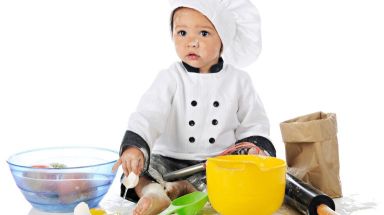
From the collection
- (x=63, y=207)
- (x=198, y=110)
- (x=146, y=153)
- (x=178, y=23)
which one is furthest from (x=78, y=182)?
(x=178, y=23)

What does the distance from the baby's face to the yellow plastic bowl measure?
418 millimetres

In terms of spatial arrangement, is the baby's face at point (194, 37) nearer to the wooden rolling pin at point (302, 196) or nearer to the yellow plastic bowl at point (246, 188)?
the wooden rolling pin at point (302, 196)

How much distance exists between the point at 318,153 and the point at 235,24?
447mm

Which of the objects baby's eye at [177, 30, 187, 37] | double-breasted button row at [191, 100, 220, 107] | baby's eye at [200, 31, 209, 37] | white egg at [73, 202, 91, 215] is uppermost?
baby's eye at [177, 30, 187, 37]

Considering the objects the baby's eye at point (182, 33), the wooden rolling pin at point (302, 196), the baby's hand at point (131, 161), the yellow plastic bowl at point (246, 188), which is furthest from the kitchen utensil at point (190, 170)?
the baby's eye at point (182, 33)

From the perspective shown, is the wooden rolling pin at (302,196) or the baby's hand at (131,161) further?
the baby's hand at (131,161)

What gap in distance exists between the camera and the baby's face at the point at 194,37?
1.73 meters

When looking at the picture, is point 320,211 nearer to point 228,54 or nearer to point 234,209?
point 234,209

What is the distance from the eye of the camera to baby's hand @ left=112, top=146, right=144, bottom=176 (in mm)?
1601

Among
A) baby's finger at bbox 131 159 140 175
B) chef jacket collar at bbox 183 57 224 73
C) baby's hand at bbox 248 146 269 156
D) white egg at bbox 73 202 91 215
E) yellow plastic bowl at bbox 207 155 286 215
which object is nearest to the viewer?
yellow plastic bowl at bbox 207 155 286 215

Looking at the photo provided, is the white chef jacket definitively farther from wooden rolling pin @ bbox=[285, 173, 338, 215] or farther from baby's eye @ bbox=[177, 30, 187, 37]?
wooden rolling pin @ bbox=[285, 173, 338, 215]

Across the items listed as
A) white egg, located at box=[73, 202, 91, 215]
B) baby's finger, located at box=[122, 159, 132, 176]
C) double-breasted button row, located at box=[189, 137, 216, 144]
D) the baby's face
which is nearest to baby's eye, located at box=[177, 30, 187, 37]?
the baby's face

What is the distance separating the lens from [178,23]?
175cm

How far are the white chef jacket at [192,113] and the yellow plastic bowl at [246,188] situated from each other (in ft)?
1.10
